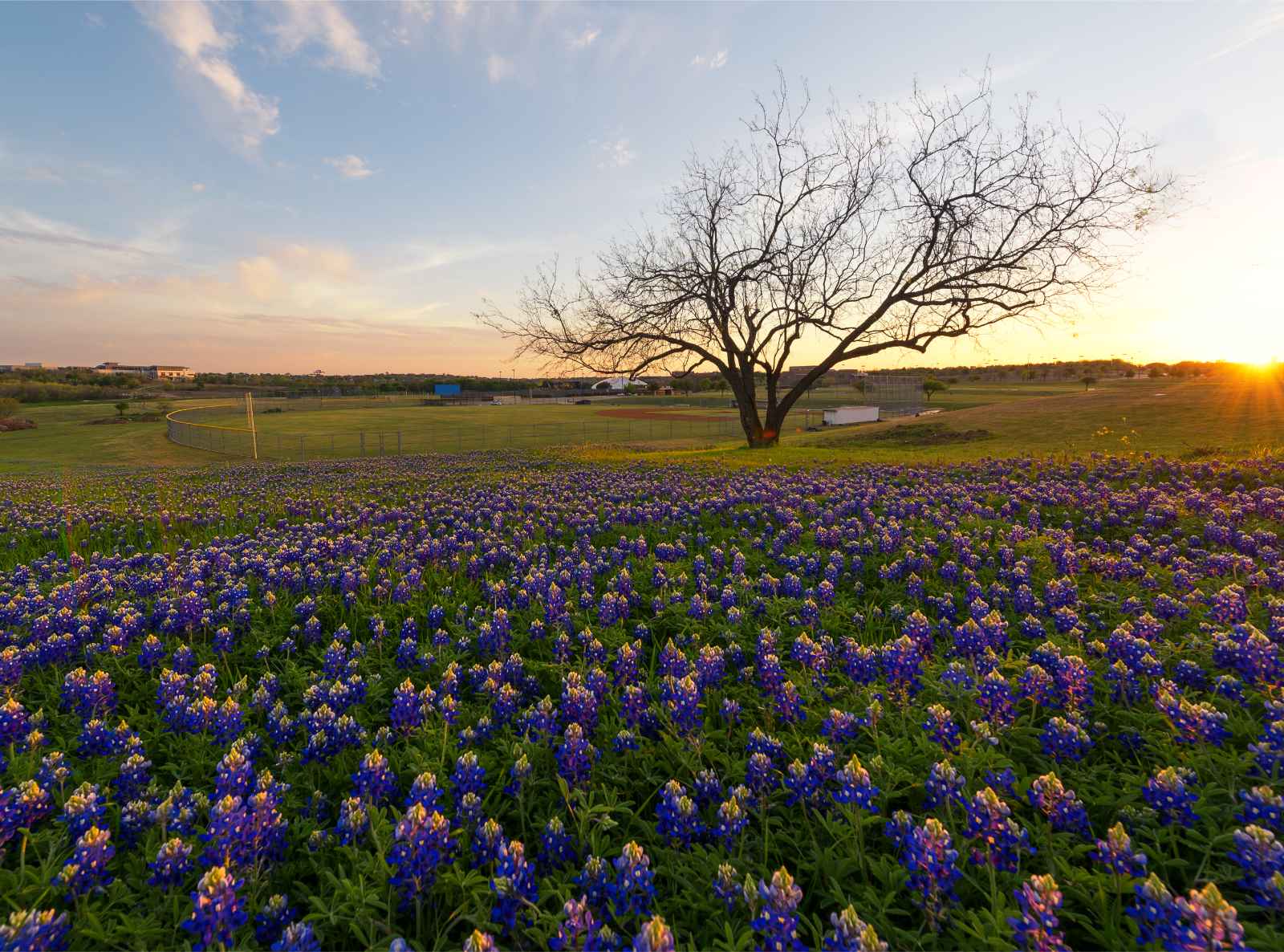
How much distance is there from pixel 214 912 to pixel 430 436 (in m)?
61.7

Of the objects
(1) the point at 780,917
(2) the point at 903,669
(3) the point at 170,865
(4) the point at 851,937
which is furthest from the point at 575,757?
(2) the point at 903,669

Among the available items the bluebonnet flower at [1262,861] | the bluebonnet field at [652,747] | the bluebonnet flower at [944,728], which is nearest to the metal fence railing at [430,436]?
the bluebonnet field at [652,747]

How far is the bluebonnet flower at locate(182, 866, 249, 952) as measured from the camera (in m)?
2.00

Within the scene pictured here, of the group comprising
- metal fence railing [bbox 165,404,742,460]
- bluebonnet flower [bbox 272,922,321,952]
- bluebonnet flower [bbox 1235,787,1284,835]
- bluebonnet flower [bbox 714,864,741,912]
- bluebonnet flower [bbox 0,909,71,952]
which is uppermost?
bluebonnet flower [bbox 1235,787,1284,835]

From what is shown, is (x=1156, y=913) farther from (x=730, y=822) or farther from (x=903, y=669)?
(x=903, y=669)

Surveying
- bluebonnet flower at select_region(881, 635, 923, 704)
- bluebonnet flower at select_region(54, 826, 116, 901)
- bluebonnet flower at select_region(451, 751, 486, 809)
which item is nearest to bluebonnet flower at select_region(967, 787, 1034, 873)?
bluebonnet flower at select_region(881, 635, 923, 704)

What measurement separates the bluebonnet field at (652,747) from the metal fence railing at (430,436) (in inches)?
1494

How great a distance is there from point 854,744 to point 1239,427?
2189cm

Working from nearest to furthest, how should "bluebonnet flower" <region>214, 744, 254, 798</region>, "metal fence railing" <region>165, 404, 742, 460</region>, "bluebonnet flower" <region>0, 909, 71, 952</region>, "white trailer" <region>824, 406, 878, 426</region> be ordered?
"bluebonnet flower" <region>0, 909, 71, 952</region>
"bluebonnet flower" <region>214, 744, 254, 798</region>
"metal fence railing" <region>165, 404, 742, 460</region>
"white trailer" <region>824, 406, 878, 426</region>

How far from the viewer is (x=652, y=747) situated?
130 inches

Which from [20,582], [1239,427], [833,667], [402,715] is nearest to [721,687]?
[833,667]

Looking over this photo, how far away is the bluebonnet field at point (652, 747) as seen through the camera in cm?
223

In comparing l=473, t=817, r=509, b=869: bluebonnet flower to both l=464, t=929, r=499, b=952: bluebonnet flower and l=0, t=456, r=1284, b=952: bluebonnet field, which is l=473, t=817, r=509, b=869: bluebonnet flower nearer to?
l=0, t=456, r=1284, b=952: bluebonnet field

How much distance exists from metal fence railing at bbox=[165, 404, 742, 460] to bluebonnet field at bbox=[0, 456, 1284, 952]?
124 ft
